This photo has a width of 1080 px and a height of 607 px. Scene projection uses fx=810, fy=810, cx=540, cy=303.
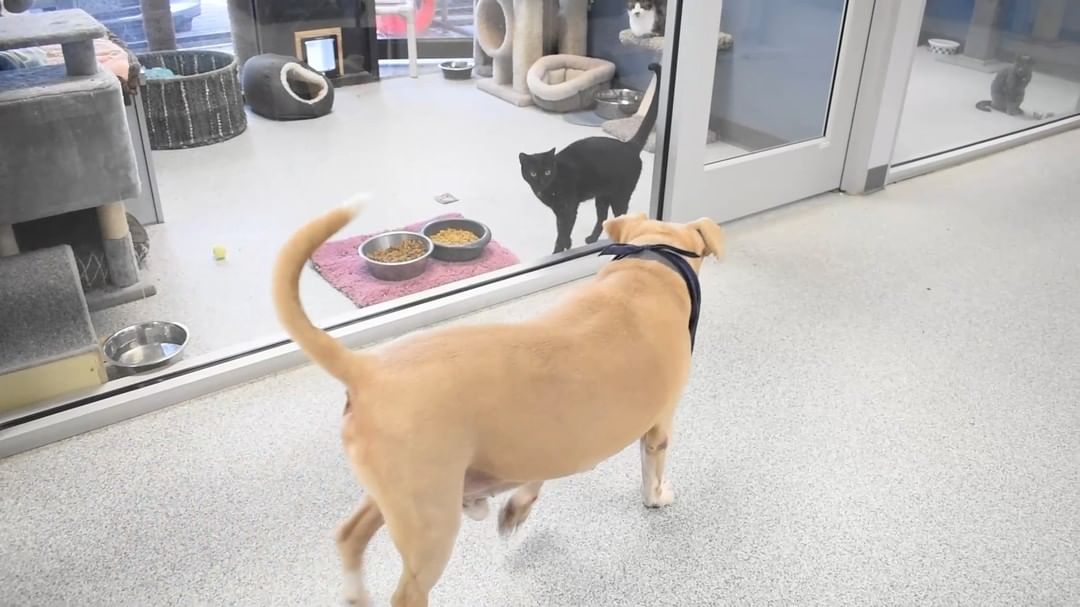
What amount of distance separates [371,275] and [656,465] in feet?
3.38

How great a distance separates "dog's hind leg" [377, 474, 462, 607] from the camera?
3.13 feet

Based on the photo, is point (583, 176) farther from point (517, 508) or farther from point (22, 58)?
point (22, 58)

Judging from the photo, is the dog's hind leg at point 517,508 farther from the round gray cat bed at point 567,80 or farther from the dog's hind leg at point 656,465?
the round gray cat bed at point 567,80

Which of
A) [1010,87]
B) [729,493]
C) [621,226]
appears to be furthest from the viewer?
[1010,87]

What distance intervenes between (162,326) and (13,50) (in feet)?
2.13

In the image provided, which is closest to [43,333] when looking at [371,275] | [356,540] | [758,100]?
[371,275]

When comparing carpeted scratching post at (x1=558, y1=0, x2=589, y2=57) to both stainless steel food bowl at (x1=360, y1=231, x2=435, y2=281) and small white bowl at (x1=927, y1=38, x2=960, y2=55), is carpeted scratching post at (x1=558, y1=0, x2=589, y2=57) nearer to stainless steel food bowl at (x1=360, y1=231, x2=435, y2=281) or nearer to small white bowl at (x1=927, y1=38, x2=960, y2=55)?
stainless steel food bowl at (x1=360, y1=231, x2=435, y2=281)

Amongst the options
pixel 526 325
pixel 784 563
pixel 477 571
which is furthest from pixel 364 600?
pixel 784 563

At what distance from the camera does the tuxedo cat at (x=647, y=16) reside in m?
2.33

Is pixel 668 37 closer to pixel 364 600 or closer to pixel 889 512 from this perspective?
pixel 889 512

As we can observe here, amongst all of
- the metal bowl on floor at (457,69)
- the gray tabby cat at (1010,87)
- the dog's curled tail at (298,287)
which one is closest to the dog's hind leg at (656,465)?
the dog's curled tail at (298,287)

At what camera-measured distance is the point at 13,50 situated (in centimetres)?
158

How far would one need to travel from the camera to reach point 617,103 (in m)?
2.41

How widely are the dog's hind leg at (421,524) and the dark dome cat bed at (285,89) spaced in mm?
1948
